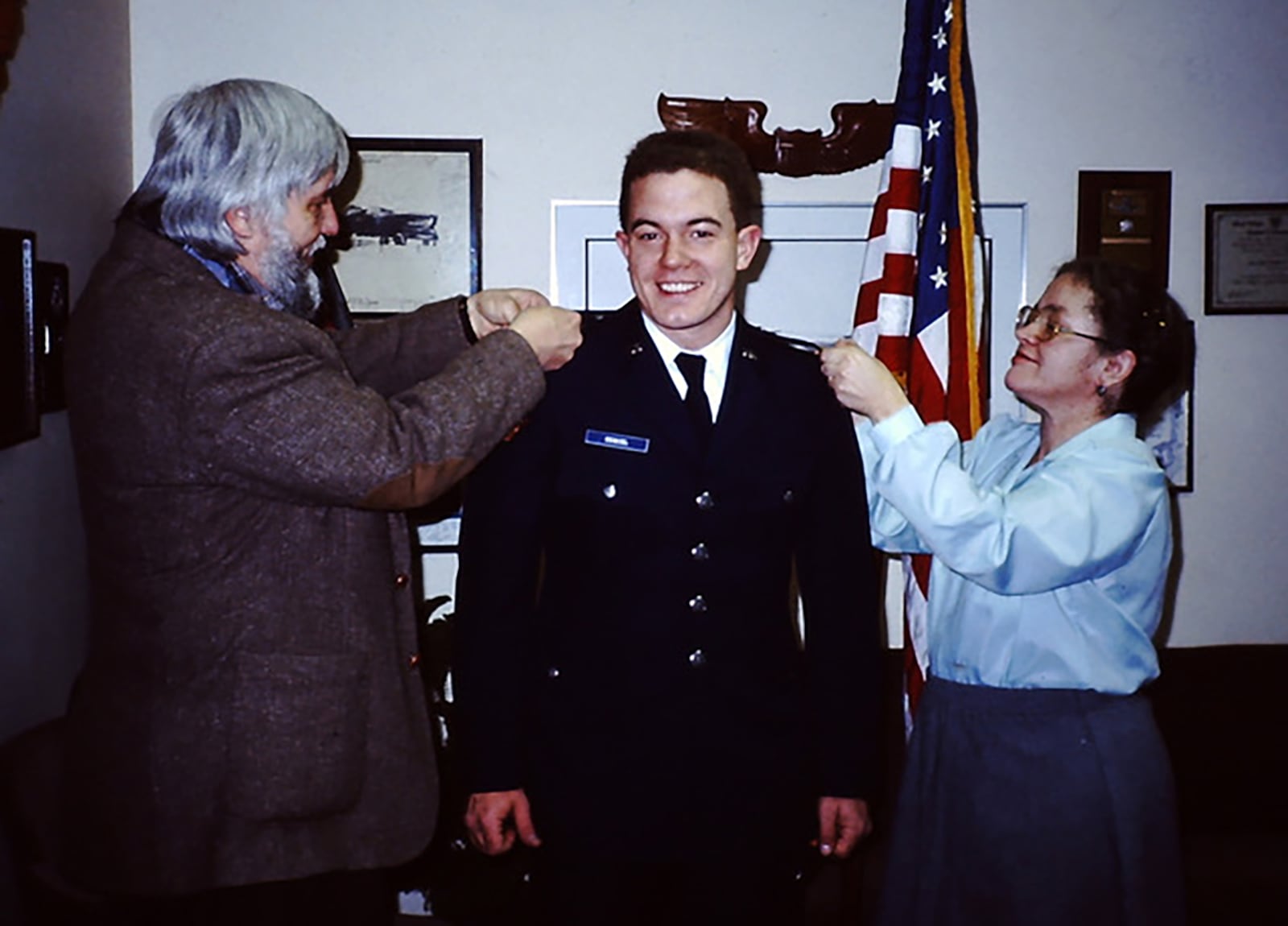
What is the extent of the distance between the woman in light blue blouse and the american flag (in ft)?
2.02

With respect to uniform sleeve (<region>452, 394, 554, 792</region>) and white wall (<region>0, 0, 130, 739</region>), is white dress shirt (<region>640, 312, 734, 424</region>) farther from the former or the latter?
white wall (<region>0, 0, 130, 739</region>)

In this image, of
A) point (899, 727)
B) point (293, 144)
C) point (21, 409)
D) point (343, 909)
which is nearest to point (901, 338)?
point (899, 727)

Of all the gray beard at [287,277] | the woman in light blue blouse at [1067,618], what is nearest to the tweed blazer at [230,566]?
the gray beard at [287,277]

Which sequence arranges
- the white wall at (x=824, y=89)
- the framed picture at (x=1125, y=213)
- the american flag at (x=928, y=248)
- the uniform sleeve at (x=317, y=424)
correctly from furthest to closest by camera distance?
the framed picture at (x=1125, y=213)
the white wall at (x=824, y=89)
the american flag at (x=928, y=248)
the uniform sleeve at (x=317, y=424)

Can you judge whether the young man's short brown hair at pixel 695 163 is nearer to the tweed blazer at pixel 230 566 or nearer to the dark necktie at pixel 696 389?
the dark necktie at pixel 696 389

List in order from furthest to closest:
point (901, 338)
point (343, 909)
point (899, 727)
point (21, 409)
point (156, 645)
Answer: point (899, 727), point (901, 338), point (21, 409), point (343, 909), point (156, 645)

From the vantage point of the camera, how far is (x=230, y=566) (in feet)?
4.90

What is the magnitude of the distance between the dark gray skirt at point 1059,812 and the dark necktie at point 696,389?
0.70m

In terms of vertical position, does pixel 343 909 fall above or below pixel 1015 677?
below

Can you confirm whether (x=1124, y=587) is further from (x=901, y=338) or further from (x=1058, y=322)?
(x=901, y=338)

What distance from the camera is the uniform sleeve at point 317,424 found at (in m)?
1.39

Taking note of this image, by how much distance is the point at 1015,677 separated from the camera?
187cm

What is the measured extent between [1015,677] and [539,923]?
3.15 feet

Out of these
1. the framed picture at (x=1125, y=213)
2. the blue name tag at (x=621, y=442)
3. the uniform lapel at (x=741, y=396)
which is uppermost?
the framed picture at (x=1125, y=213)
